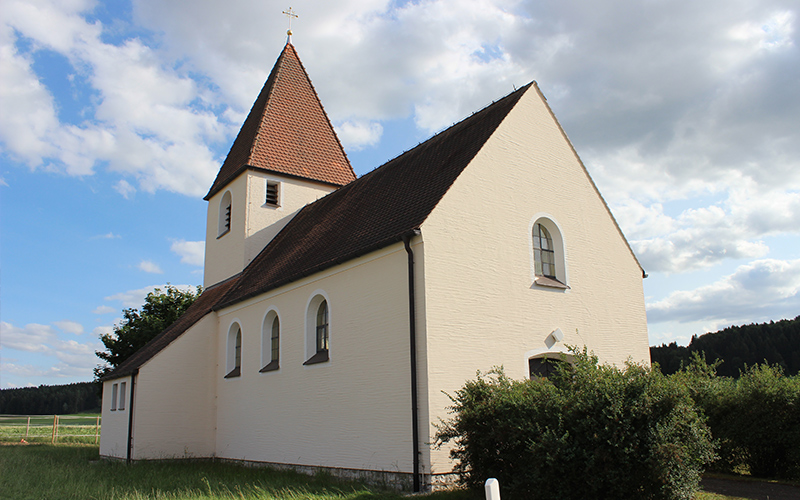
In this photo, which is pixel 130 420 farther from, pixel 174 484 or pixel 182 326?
pixel 174 484

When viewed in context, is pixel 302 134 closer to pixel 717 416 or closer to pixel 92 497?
pixel 92 497

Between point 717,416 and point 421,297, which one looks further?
point 717,416

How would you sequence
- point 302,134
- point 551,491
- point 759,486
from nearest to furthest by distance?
point 551,491
point 759,486
point 302,134

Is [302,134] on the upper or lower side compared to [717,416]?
upper

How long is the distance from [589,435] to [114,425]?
16.7 metres

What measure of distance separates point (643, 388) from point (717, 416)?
196 inches

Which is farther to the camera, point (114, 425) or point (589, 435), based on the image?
point (114, 425)

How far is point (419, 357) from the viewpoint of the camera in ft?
34.6

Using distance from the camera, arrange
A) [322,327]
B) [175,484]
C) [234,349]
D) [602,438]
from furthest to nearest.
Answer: [234,349] < [322,327] < [175,484] < [602,438]

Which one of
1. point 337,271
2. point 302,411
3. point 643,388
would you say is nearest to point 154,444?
Answer: point 302,411

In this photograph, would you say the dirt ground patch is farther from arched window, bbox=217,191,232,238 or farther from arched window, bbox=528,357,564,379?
arched window, bbox=217,191,232,238

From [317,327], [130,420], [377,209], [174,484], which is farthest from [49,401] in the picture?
[377,209]

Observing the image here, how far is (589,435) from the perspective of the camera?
25.0ft

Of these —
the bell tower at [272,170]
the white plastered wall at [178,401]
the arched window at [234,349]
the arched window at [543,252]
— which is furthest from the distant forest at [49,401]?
Answer: the arched window at [543,252]
